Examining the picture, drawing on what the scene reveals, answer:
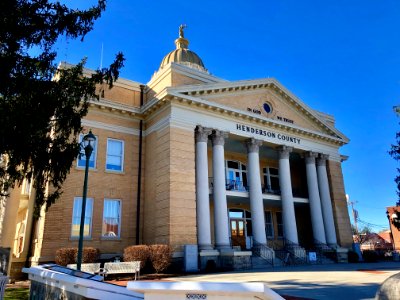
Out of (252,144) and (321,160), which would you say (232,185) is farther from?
(321,160)

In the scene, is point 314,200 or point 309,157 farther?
point 309,157

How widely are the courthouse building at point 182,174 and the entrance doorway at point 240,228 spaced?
80 mm

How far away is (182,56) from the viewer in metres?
33.5

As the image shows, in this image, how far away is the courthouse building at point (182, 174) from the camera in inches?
792

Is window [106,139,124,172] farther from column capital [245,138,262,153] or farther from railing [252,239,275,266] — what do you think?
railing [252,239,275,266]

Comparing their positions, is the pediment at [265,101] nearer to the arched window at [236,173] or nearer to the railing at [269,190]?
the arched window at [236,173]

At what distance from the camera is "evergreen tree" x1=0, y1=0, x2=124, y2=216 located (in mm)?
9570

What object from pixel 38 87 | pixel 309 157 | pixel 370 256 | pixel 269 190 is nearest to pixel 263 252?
pixel 269 190

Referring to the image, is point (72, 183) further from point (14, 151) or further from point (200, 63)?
point (200, 63)

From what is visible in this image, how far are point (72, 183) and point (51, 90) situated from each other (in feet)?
37.8

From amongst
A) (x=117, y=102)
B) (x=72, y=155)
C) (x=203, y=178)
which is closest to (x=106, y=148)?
(x=117, y=102)

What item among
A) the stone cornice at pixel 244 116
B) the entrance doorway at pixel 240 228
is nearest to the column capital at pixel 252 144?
the stone cornice at pixel 244 116

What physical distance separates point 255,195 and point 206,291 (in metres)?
20.7

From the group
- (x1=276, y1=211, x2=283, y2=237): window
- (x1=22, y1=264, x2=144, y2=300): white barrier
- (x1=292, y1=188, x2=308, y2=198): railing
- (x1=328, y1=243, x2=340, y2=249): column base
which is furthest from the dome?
(x1=22, y1=264, x2=144, y2=300): white barrier
